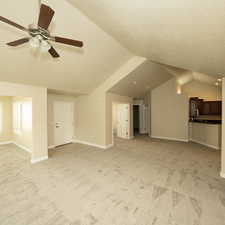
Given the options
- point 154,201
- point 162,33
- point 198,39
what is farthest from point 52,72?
point 154,201

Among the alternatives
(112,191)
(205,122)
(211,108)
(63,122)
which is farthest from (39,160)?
(211,108)

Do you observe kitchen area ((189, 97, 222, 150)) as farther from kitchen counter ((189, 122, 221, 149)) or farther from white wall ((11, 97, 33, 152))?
white wall ((11, 97, 33, 152))

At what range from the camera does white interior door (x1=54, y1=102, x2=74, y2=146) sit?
5316mm

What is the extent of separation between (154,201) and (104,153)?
257 cm

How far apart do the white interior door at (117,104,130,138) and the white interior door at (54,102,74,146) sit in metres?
2.54

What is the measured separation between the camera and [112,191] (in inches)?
93.6

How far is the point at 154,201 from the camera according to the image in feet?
6.95

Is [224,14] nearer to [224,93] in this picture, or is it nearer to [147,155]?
[224,93]

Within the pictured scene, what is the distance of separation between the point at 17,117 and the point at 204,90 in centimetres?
976

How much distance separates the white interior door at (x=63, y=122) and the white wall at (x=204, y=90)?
6.08m

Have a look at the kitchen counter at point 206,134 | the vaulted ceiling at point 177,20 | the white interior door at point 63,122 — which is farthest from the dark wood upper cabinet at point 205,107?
the white interior door at point 63,122

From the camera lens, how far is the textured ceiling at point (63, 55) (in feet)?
6.33

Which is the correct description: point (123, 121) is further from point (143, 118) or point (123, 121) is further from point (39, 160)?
point (39, 160)

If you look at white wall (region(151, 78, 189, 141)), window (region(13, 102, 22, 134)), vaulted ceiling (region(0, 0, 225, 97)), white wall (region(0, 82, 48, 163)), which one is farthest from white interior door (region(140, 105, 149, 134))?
window (region(13, 102, 22, 134))
